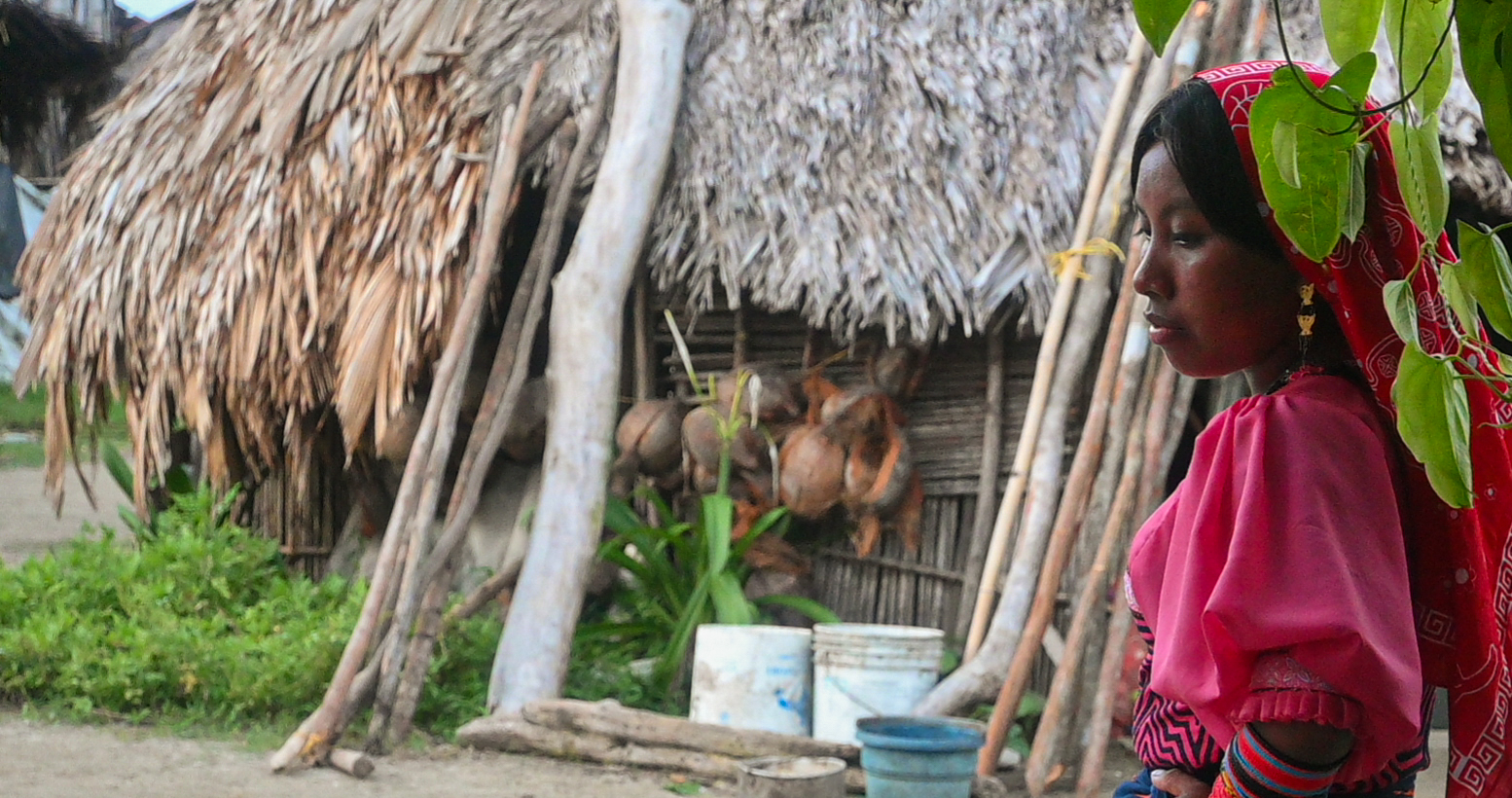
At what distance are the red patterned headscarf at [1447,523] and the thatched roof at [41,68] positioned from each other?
1280cm

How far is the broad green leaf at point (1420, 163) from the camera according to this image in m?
0.73

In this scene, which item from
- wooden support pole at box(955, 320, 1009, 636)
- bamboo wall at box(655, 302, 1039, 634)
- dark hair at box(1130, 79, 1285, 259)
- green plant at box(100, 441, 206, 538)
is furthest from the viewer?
green plant at box(100, 441, 206, 538)

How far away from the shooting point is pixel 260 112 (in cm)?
532

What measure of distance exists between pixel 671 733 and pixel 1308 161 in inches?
137

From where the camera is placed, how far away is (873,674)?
13.3 ft

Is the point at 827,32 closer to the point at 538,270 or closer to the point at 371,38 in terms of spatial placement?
the point at 538,270

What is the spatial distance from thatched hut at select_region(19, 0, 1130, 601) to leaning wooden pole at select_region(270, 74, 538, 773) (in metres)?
0.17

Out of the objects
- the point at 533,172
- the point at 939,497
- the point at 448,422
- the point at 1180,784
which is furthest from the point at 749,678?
the point at 1180,784

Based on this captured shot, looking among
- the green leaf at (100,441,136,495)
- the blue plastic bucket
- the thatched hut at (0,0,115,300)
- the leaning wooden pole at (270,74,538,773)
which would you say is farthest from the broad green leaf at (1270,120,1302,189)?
the thatched hut at (0,0,115,300)

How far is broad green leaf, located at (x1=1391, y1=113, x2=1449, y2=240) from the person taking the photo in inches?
28.9

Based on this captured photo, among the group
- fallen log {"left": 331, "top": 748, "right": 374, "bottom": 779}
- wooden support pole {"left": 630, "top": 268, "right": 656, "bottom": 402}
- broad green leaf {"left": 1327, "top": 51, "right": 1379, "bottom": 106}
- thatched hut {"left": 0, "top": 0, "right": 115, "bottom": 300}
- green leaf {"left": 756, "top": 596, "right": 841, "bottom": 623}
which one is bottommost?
fallen log {"left": 331, "top": 748, "right": 374, "bottom": 779}

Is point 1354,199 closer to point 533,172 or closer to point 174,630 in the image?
point 533,172

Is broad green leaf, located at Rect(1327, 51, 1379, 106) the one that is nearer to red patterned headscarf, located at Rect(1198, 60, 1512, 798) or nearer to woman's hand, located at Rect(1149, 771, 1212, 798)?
red patterned headscarf, located at Rect(1198, 60, 1512, 798)

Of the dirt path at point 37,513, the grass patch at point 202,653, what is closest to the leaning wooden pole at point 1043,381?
the grass patch at point 202,653
